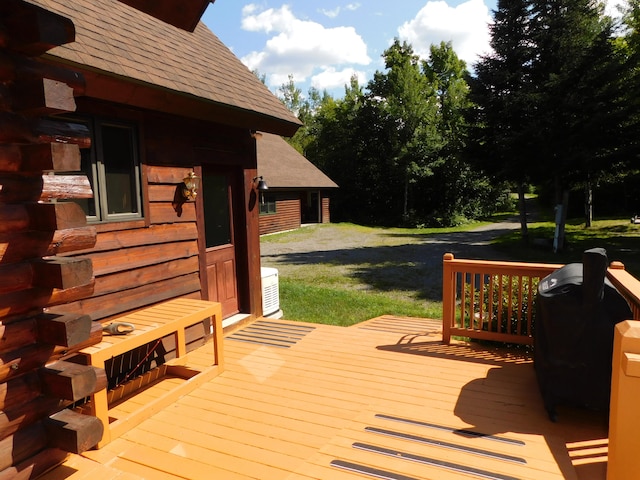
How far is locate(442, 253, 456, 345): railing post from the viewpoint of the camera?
15.3ft

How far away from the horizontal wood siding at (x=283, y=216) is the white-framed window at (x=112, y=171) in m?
16.5

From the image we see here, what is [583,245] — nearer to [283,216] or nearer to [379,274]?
[379,274]

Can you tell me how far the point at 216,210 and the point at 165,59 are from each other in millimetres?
1895

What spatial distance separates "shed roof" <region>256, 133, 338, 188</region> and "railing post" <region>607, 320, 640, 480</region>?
754 inches

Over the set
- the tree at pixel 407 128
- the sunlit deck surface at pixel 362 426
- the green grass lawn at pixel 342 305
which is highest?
the tree at pixel 407 128

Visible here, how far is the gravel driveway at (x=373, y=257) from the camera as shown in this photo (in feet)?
32.6

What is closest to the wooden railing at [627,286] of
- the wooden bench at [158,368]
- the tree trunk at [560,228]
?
the wooden bench at [158,368]

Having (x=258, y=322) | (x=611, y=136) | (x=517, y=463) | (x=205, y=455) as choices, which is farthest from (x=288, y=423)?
(x=611, y=136)

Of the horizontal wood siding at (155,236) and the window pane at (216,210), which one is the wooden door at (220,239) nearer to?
the window pane at (216,210)

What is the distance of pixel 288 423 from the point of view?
3.18m

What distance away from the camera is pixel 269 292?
6.57 m

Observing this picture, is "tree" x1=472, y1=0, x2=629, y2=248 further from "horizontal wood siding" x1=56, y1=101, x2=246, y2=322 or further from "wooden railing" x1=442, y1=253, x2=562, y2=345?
"horizontal wood siding" x1=56, y1=101, x2=246, y2=322

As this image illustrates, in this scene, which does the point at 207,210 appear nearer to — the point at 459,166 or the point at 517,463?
the point at 517,463

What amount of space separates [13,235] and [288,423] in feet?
7.33
